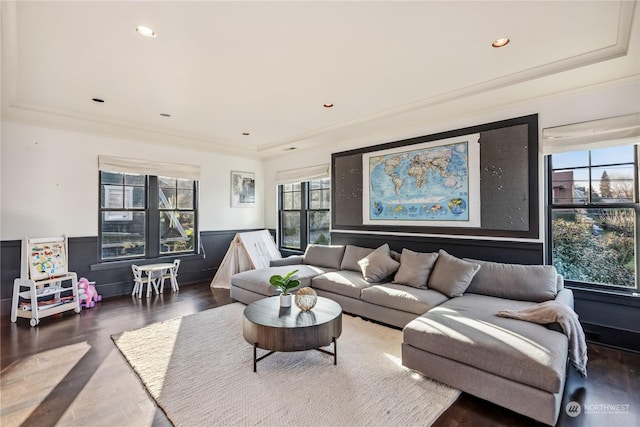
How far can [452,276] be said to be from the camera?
3365mm

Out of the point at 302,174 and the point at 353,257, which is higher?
the point at 302,174

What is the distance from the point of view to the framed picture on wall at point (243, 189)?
646 cm

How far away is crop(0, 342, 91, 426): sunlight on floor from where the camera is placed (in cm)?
206

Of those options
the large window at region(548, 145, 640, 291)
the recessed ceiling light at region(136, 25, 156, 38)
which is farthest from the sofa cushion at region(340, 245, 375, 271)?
the recessed ceiling light at region(136, 25, 156, 38)

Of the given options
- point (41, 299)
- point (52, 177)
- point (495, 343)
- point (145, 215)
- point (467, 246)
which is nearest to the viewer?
point (495, 343)

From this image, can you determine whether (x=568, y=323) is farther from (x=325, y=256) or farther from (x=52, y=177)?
(x=52, y=177)

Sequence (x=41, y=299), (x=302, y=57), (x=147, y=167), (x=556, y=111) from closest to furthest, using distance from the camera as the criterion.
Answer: (x=302, y=57) < (x=556, y=111) < (x=41, y=299) < (x=147, y=167)

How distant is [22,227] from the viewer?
164 inches

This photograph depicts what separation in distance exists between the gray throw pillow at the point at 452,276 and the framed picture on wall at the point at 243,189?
4391 millimetres

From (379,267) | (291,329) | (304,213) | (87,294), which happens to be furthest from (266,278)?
(87,294)

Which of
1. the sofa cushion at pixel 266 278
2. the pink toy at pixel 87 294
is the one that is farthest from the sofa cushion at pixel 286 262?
the pink toy at pixel 87 294

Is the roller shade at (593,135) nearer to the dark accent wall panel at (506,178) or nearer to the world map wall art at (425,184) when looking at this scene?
the dark accent wall panel at (506,178)

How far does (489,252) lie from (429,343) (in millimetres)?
1940

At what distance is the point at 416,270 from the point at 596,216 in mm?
1914
